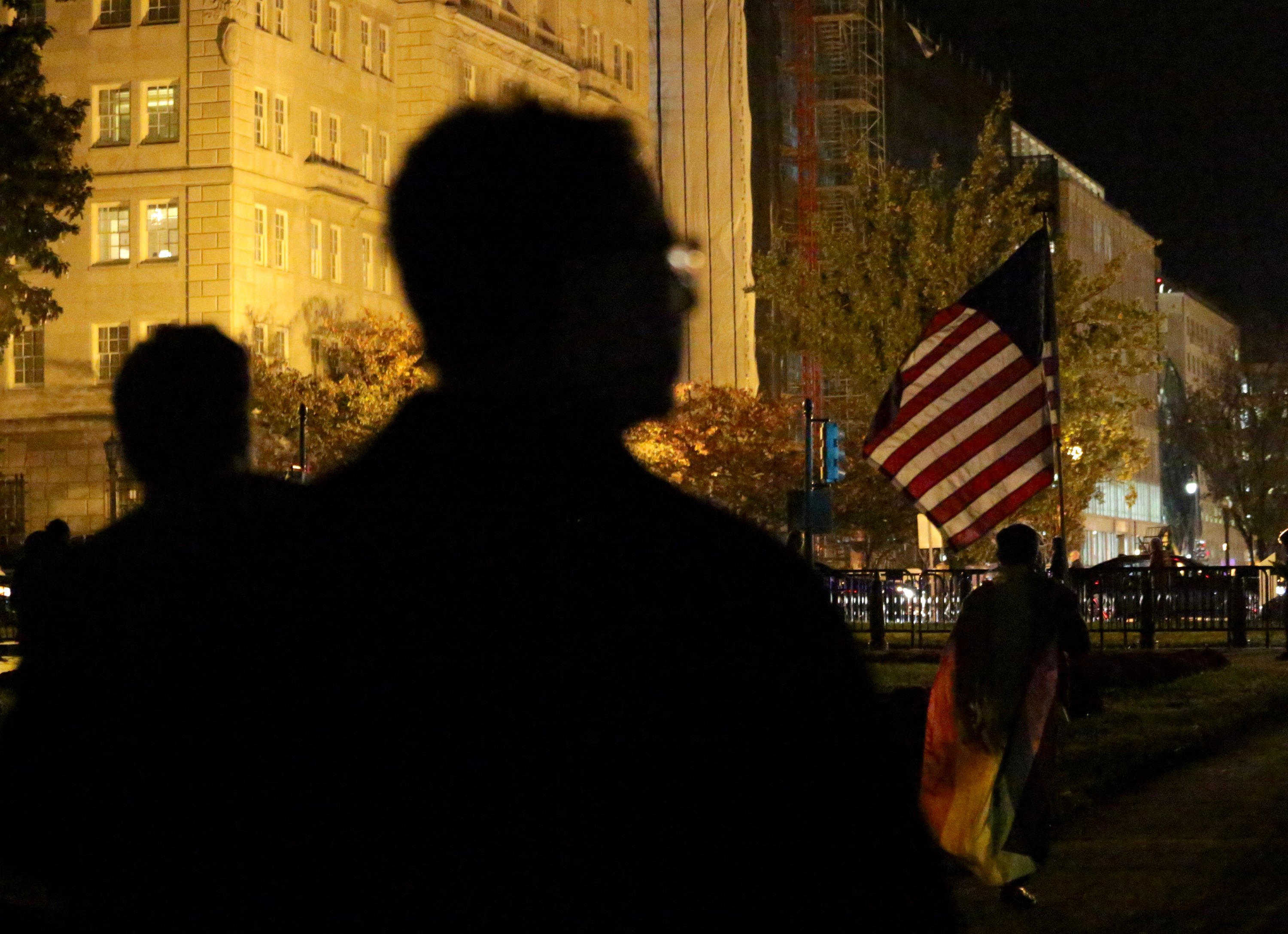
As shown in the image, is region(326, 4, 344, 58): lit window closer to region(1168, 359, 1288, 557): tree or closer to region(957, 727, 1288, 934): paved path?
region(957, 727, 1288, 934): paved path

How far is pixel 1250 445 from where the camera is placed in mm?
116500

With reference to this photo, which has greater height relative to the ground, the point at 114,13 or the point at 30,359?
the point at 114,13

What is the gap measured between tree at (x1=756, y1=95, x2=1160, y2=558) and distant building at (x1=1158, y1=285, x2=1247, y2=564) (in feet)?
289

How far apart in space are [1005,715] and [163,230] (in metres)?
52.3

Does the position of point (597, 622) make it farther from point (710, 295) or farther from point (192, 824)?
point (710, 295)

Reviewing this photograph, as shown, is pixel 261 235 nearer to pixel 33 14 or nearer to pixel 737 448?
pixel 33 14

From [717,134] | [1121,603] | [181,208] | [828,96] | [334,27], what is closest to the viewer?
[1121,603]

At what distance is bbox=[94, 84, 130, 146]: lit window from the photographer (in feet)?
197

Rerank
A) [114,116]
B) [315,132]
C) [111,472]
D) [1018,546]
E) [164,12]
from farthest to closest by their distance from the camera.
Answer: [315,132] → [114,116] → [164,12] → [111,472] → [1018,546]

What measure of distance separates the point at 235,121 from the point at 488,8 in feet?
40.3

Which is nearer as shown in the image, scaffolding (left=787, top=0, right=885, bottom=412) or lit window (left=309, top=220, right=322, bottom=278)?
lit window (left=309, top=220, right=322, bottom=278)

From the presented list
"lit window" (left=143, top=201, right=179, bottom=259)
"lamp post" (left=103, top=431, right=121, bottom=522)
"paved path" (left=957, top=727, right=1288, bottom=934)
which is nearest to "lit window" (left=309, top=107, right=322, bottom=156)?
"lit window" (left=143, top=201, right=179, bottom=259)

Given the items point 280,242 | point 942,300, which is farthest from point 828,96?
point 942,300

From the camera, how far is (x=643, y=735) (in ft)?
6.27
